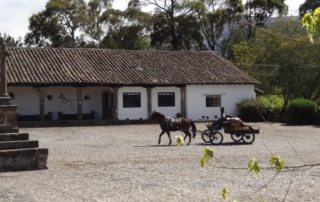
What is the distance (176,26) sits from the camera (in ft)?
172

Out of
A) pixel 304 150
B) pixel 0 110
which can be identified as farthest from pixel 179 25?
pixel 0 110

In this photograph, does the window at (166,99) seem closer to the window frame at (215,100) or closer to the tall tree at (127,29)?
the window frame at (215,100)

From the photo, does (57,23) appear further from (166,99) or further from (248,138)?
(248,138)

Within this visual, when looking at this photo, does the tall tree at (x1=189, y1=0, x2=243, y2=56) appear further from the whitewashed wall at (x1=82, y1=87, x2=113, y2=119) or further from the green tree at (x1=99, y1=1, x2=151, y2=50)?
the whitewashed wall at (x1=82, y1=87, x2=113, y2=119)

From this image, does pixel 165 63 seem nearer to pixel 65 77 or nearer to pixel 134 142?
pixel 65 77

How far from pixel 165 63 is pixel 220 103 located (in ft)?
15.4

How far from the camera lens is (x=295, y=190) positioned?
9.98 metres

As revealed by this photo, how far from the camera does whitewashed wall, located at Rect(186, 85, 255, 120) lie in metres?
36.6

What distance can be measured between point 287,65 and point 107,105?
13209mm

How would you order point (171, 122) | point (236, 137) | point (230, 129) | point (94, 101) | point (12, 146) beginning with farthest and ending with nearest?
1. point (94, 101)
2. point (236, 137)
3. point (230, 129)
4. point (171, 122)
5. point (12, 146)

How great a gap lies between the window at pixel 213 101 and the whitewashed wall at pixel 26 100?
35.6 ft

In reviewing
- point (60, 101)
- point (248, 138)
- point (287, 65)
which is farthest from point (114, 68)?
point (248, 138)

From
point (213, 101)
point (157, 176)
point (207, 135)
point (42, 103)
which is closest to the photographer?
point (157, 176)

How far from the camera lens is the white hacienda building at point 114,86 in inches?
1341
